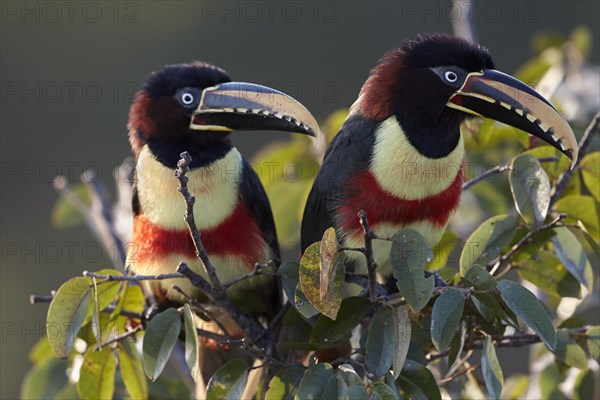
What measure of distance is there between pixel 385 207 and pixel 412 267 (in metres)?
0.64

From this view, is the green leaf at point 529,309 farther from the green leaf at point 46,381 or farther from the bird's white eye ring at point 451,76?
the green leaf at point 46,381

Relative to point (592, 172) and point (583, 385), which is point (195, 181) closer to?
point (592, 172)

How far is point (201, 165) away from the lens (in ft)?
10.8

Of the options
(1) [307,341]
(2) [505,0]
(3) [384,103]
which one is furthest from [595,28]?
(1) [307,341]

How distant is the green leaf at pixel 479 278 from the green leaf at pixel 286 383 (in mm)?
502

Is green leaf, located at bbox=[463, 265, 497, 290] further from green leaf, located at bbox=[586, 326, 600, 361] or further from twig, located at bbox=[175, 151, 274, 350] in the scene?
twig, located at bbox=[175, 151, 274, 350]

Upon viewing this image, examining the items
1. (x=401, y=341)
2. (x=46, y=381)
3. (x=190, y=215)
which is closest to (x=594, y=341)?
(x=401, y=341)

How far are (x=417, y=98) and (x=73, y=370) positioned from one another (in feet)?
4.40

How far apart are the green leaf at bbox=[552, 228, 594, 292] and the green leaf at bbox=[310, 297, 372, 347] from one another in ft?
2.03

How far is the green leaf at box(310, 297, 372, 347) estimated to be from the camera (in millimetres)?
2729

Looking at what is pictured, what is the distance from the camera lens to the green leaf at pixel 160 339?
2664 mm

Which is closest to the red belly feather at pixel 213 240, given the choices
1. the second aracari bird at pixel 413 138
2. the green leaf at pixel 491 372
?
the second aracari bird at pixel 413 138

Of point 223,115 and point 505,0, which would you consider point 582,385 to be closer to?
point 223,115

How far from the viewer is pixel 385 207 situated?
10.3 feet
